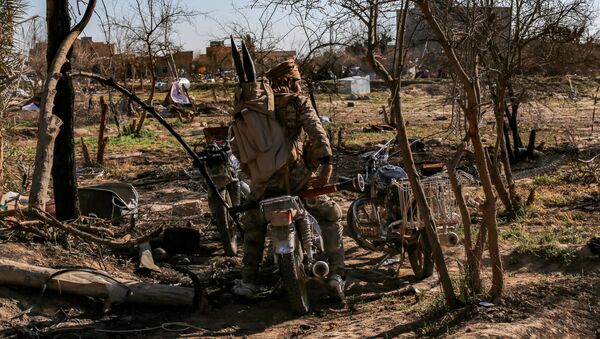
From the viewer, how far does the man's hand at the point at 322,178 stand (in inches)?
238

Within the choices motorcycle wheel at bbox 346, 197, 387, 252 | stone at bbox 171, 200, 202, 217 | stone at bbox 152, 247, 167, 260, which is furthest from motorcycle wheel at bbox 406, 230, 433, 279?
stone at bbox 171, 200, 202, 217

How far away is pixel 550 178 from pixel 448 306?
7571 millimetres

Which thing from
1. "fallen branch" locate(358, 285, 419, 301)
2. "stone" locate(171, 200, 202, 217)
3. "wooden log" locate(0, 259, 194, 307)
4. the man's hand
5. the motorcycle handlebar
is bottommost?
"fallen branch" locate(358, 285, 419, 301)

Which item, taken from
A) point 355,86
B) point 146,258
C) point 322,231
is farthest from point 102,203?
point 355,86

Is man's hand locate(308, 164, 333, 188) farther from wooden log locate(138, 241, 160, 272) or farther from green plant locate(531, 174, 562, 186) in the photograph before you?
green plant locate(531, 174, 562, 186)

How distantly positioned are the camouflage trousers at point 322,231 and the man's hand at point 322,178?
0.57 feet

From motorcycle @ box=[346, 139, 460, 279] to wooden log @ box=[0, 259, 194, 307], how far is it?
1982 millimetres

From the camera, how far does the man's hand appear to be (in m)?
6.04

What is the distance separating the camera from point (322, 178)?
6098 millimetres

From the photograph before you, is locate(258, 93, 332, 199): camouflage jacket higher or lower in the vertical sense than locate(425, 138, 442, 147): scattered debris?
higher

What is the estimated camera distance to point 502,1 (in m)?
10.2

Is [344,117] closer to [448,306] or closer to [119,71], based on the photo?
[119,71]

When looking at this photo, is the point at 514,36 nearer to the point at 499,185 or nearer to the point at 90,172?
the point at 499,185

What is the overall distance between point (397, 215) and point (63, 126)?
10.4 feet
